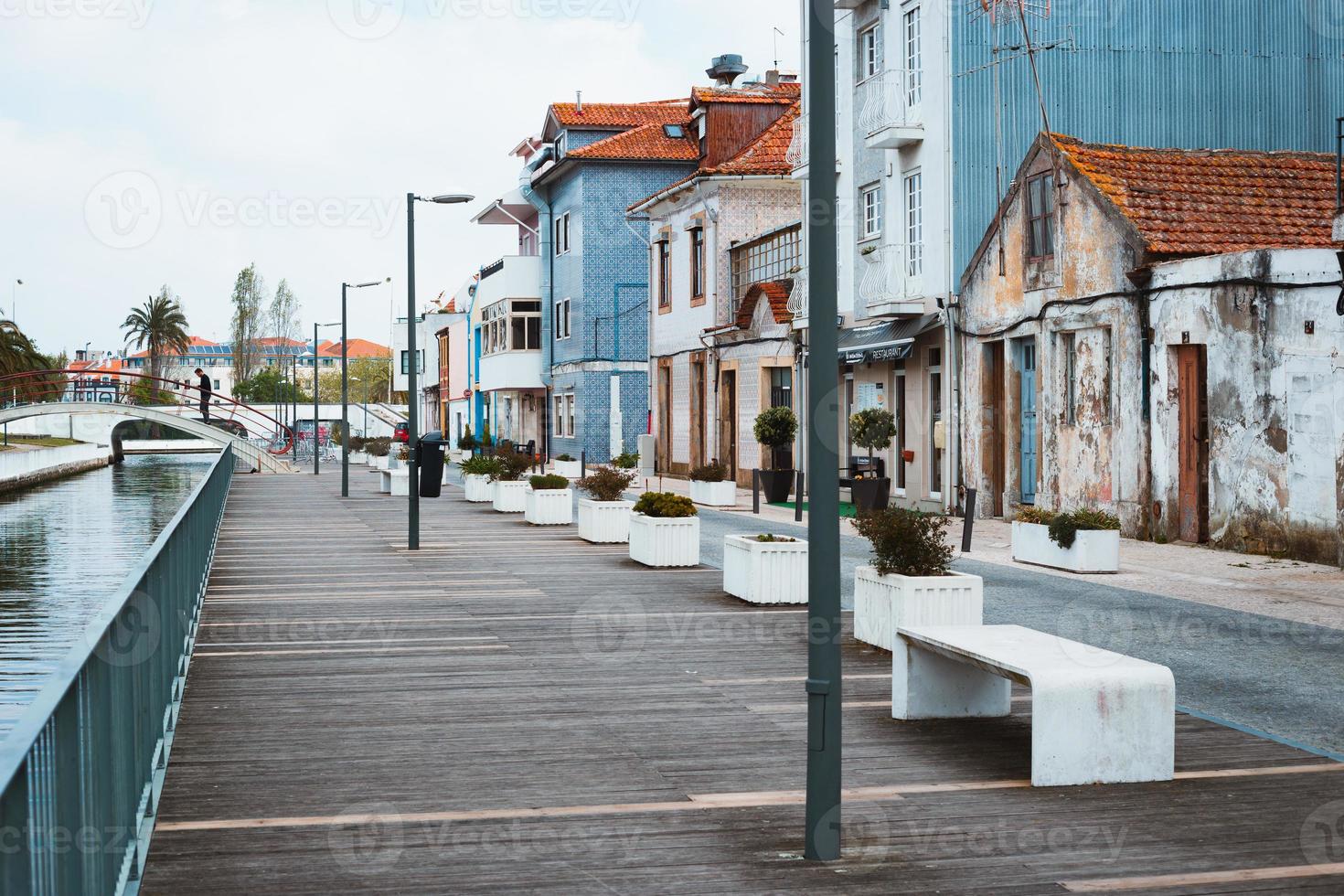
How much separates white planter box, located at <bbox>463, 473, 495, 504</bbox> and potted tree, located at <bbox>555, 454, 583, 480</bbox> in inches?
382

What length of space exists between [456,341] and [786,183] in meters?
42.7

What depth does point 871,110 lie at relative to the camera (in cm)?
2870

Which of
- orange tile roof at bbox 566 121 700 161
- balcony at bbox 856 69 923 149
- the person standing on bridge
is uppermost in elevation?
orange tile roof at bbox 566 121 700 161

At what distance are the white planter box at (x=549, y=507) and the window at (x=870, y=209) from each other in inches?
335

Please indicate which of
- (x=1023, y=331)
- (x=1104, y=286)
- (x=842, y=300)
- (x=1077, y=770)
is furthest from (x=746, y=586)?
(x=842, y=300)

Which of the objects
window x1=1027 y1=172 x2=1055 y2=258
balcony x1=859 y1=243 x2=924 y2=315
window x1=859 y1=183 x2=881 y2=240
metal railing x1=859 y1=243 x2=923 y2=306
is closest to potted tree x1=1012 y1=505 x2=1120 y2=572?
window x1=1027 y1=172 x2=1055 y2=258

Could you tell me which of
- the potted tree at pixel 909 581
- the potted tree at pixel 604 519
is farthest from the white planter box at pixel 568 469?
the potted tree at pixel 909 581

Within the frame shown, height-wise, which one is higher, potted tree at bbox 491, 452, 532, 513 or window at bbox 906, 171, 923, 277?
window at bbox 906, 171, 923, 277

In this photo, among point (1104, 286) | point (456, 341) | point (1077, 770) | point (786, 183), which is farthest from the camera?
point (456, 341)

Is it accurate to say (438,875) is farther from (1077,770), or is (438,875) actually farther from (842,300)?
(842,300)

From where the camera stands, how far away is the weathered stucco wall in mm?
17391

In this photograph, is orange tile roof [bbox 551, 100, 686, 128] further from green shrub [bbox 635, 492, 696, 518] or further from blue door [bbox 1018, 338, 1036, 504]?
green shrub [bbox 635, 492, 696, 518]

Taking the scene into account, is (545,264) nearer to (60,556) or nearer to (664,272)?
(664,272)

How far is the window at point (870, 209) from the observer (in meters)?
29.7
